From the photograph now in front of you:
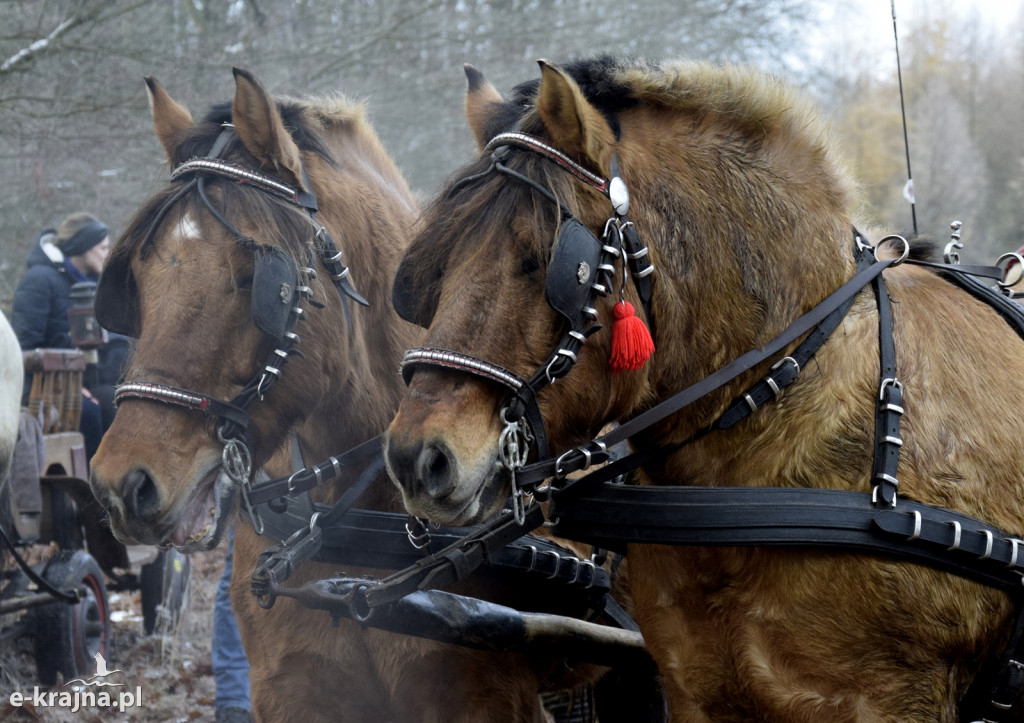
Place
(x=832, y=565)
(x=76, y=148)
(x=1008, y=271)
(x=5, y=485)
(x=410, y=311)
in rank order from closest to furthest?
(x=832, y=565)
(x=410, y=311)
(x=1008, y=271)
(x=5, y=485)
(x=76, y=148)

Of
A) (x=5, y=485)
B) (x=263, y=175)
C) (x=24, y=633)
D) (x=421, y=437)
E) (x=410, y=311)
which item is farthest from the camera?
(x=24, y=633)

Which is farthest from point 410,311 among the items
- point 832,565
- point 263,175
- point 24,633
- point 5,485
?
point 24,633

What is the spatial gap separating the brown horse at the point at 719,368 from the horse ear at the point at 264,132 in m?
0.76

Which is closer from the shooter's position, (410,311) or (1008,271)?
(410,311)

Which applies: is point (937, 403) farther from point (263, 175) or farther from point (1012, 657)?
point (263, 175)

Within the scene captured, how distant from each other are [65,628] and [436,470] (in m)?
4.61

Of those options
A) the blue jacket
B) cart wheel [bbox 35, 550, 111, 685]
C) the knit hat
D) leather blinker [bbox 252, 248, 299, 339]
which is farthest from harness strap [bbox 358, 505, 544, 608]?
the knit hat

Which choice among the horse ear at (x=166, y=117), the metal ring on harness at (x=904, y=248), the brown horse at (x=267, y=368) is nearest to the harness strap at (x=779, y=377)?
the metal ring on harness at (x=904, y=248)

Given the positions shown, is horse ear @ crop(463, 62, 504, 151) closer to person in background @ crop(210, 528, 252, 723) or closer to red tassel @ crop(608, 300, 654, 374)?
red tassel @ crop(608, 300, 654, 374)

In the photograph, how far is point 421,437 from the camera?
6.26 ft

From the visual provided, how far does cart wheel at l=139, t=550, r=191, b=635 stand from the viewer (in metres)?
6.63

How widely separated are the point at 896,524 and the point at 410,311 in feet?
3.79

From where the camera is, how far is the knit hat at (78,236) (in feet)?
22.2

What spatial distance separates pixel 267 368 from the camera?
2625 mm
